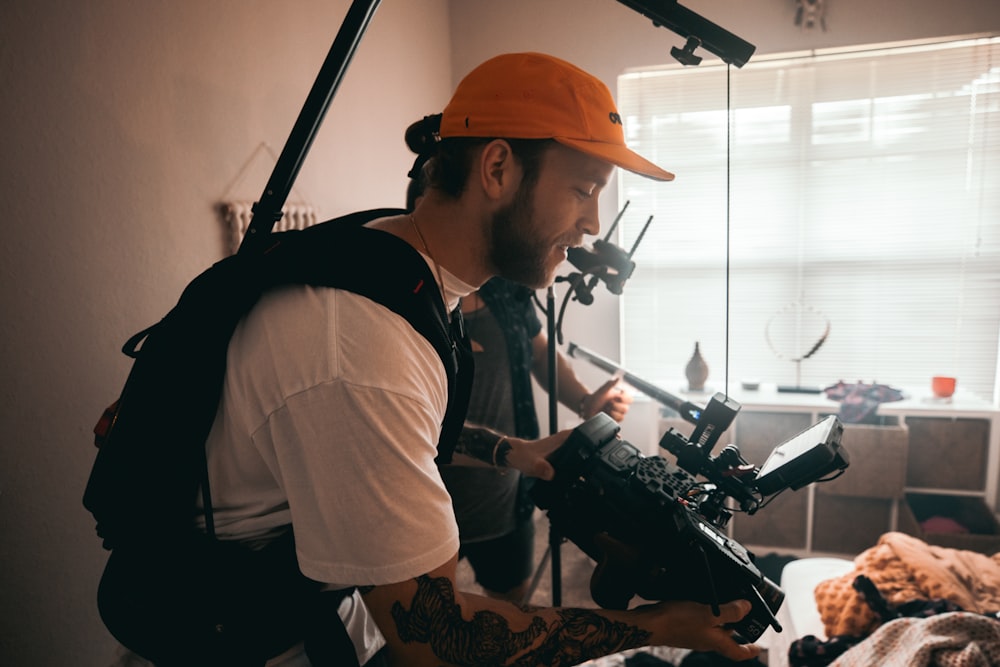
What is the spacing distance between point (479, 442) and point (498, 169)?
0.68m

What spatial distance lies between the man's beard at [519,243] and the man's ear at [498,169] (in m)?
0.02

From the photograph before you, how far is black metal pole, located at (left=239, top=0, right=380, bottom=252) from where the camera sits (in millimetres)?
881

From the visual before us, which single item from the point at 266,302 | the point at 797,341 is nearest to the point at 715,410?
the point at 266,302

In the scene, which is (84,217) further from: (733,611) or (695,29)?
(733,611)

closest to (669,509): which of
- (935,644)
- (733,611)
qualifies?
(733,611)

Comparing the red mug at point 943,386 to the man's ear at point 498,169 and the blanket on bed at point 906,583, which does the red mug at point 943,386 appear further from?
the man's ear at point 498,169

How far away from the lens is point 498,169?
82 centimetres

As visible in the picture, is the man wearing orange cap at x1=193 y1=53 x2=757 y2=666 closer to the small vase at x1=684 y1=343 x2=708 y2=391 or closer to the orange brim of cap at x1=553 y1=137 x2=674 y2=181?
the orange brim of cap at x1=553 y1=137 x2=674 y2=181

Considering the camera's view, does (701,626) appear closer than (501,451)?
Yes

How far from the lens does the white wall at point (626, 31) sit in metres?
2.65

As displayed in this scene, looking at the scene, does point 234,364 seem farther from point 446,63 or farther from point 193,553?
point 446,63

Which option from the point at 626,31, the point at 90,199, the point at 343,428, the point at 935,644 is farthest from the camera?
the point at 626,31

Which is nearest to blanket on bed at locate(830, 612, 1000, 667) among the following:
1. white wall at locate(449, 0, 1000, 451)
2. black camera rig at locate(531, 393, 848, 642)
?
black camera rig at locate(531, 393, 848, 642)

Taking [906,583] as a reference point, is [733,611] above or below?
above
